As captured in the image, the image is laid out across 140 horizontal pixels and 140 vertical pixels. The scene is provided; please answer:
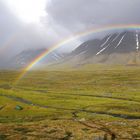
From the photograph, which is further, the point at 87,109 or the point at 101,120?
the point at 87,109

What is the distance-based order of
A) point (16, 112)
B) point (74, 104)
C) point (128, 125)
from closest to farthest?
point (128, 125), point (16, 112), point (74, 104)

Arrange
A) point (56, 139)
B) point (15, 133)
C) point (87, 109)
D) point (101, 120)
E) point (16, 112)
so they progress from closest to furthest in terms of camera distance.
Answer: point (56, 139)
point (15, 133)
point (101, 120)
point (16, 112)
point (87, 109)

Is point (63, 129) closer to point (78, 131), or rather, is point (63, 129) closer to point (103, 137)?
point (78, 131)

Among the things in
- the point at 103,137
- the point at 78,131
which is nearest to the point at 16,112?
the point at 78,131

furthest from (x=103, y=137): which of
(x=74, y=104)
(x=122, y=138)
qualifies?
(x=74, y=104)

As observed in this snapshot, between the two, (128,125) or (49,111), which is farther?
(49,111)

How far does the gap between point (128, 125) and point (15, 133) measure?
29.9 metres

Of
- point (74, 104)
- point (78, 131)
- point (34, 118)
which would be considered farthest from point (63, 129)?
point (74, 104)

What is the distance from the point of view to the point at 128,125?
77750 millimetres

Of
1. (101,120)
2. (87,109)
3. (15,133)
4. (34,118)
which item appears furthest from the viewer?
(87,109)

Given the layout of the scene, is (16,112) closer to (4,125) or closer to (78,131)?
(4,125)

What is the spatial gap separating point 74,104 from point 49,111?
65.7 ft

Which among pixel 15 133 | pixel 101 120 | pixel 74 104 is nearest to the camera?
pixel 15 133

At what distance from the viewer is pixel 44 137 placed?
64.1m
